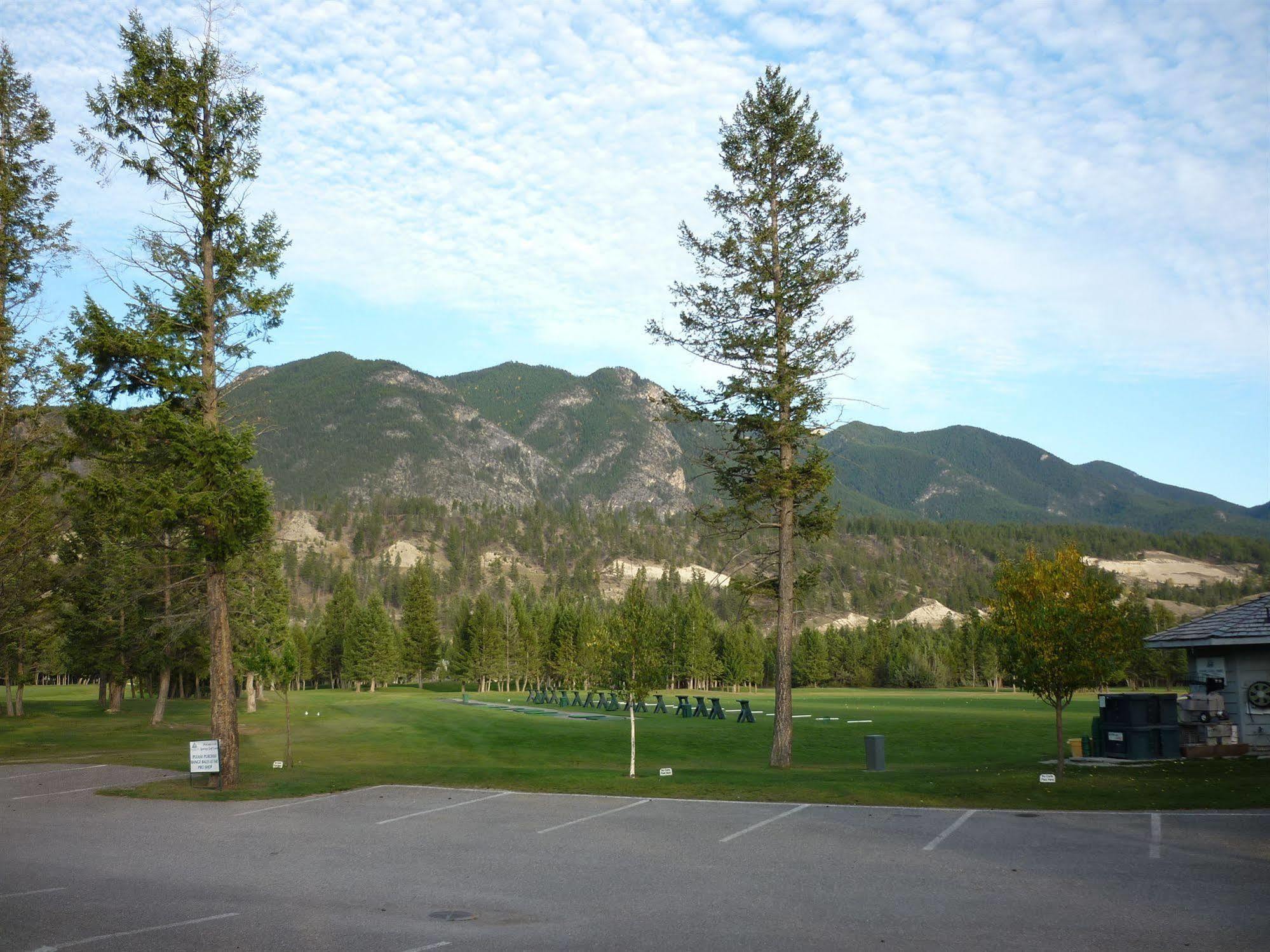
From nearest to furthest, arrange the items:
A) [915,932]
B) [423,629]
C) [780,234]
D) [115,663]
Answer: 1. [915,932]
2. [780,234]
3. [115,663]
4. [423,629]

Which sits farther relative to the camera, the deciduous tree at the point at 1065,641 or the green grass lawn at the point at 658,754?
the deciduous tree at the point at 1065,641

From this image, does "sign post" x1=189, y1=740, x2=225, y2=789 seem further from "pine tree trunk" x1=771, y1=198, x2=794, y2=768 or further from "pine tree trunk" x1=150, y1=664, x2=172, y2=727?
"pine tree trunk" x1=150, y1=664, x2=172, y2=727

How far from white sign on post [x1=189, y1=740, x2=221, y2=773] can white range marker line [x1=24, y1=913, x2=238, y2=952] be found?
485 inches

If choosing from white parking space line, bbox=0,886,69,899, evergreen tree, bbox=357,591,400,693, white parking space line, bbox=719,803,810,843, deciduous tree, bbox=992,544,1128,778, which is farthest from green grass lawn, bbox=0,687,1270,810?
evergreen tree, bbox=357,591,400,693

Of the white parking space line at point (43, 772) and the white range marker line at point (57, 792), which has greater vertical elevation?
the white range marker line at point (57, 792)

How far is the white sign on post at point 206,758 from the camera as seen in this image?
21281 millimetres

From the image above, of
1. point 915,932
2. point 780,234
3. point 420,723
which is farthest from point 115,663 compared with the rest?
Answer: point 915,932

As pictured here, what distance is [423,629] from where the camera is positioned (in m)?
102

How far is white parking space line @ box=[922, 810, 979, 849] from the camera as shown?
45.4 feet

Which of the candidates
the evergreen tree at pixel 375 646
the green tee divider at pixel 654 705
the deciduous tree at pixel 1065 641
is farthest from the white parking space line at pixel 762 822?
the evergreen tree at pixel 375 646

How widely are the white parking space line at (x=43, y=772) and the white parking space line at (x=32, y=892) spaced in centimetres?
1683

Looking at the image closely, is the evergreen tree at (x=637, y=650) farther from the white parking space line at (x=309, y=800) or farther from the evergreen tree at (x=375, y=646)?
the evergreen tree at (x=375, y=646)

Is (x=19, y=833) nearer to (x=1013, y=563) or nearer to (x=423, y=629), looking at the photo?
(x=1013, y=563)

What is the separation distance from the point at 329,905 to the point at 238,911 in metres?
0.99
